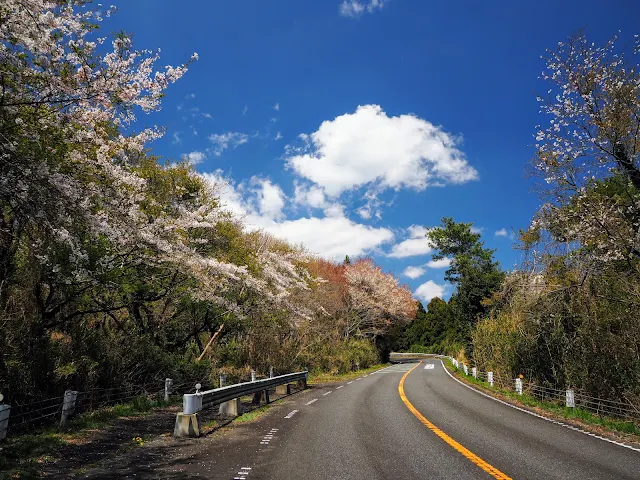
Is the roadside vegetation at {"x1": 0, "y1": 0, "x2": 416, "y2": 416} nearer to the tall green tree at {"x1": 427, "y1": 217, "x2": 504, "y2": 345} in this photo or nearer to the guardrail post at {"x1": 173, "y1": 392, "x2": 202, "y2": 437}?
the guardrail post at {"x1": 173, "y1": 392, "x2": 202, "y2": 437}

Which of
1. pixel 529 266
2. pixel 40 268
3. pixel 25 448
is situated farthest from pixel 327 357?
pixel 25 448

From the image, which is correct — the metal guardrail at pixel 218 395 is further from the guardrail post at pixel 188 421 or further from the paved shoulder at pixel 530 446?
the paved shoulder at pixel 530 446

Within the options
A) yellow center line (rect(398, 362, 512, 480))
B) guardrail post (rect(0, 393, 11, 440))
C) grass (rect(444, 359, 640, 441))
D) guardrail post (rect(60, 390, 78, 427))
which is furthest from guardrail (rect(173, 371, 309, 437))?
grass (rect(444, 359, 640, 441))

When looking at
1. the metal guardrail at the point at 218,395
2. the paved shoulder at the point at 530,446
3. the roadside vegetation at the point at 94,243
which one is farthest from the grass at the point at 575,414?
the roadside vegetation at the point at 94,243

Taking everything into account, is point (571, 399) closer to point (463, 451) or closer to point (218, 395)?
point (463, 451)

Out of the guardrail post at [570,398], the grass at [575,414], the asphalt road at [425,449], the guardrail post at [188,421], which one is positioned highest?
the guardrail post at [188,421]

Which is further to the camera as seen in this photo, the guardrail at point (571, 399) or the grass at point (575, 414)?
the guardrail at point (571, 399)

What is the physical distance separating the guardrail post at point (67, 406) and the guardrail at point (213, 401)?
8.03 feet

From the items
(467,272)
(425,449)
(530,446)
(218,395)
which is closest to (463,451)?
(425,449)

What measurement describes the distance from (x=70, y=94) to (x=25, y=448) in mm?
6106

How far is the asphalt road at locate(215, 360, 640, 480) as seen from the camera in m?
6.18

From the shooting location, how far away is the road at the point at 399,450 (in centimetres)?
615

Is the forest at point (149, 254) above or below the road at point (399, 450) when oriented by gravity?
above

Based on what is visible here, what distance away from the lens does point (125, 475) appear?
6012 millimetres
